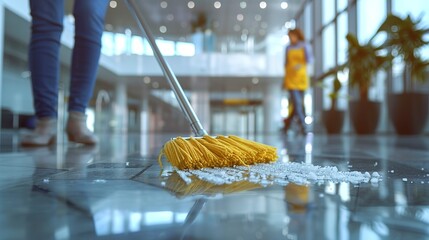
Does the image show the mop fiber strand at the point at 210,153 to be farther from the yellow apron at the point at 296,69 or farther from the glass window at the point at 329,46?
the glass window at the point at 329,46

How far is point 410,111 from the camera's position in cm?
500

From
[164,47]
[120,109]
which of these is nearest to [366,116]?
[164,47]

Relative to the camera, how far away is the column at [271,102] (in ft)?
40.3

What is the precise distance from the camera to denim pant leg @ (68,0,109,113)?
155 cm

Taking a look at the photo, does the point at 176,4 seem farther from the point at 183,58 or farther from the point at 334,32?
the point at 334,32

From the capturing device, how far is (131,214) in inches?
15.2

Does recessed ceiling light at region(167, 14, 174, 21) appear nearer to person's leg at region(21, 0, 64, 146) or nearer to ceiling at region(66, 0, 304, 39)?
ceiling at region(66, 0, 304, 39)

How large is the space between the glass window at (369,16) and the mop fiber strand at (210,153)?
6399mm

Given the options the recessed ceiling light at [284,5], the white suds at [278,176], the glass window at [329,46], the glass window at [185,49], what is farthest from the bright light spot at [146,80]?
the white suds at [278,176]

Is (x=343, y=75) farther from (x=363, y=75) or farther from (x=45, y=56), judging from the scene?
(x=45, y=56)

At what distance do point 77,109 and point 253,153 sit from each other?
110cm

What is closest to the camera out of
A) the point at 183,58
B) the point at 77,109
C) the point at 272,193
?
the point at 272,193

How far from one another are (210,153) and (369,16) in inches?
282

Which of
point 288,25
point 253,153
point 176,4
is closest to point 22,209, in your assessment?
point 253,153
